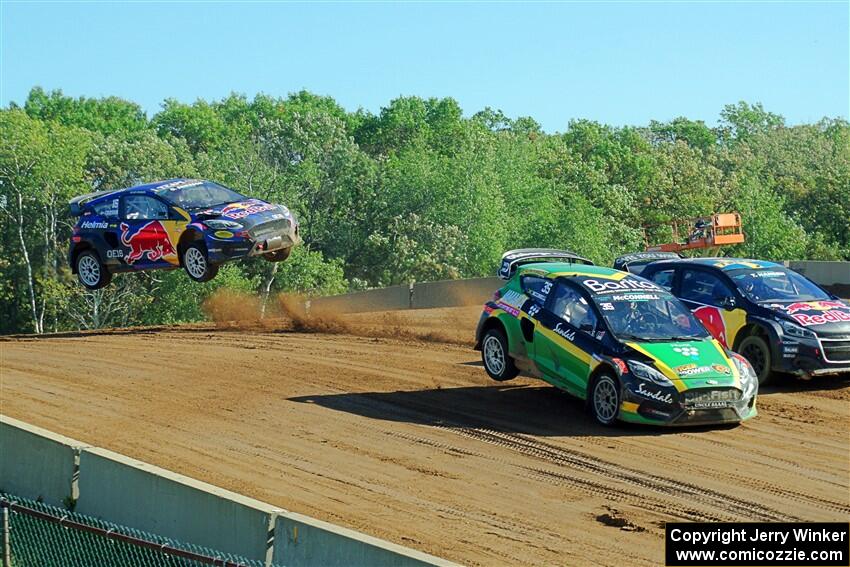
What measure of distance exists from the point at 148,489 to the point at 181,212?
1285 cm

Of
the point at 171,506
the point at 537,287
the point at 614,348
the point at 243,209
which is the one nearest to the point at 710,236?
the point at 243,209

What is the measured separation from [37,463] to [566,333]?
6453 millimetres

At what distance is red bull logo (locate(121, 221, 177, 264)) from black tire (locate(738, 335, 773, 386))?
11.2 metres

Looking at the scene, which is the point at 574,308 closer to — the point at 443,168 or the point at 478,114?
the point at 443,168

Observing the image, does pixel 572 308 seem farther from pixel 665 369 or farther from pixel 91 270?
pixel 91 270

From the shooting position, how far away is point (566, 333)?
15.1 m

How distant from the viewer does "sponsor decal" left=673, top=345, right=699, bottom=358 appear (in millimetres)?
14250

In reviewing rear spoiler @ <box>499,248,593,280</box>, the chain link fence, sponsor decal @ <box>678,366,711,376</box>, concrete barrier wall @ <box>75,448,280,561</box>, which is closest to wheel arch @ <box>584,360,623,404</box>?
sponsor decal @ <box>678,366,711,376</box>

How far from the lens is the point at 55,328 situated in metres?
60.6

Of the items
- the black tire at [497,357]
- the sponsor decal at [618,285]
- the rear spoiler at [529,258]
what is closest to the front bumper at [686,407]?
the sponsor decal at [618,285]

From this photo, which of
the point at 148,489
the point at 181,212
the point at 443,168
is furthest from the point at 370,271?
the point at 148,489

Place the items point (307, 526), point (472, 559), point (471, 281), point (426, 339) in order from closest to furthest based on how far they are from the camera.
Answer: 1. point (307, 526)
2. point (472, 559)
3. point (426, 339)
4. point (471, 281)

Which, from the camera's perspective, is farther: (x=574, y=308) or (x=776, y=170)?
(x=776, y=170)

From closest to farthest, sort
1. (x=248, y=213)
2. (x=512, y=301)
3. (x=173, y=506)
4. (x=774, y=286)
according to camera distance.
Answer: (x=173, y=506) < (x=512, y=301) < (x=774, y=286) < (x=248, y=213)
